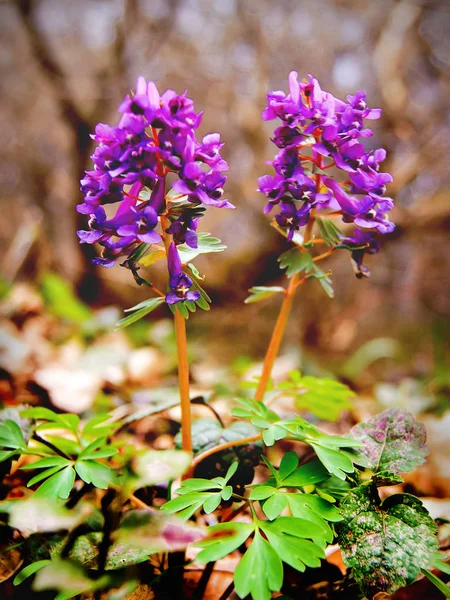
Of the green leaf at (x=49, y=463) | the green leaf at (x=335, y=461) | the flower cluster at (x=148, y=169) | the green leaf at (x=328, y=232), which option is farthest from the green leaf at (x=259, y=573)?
the green leaf at (x=328, y=232)

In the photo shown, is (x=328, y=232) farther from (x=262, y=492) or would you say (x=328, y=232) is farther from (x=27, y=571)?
(x=27, y=571)

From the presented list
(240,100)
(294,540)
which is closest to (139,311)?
(294,540)

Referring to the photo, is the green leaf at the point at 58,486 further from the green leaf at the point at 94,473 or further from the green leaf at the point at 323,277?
the green leaf at the point at 323,277

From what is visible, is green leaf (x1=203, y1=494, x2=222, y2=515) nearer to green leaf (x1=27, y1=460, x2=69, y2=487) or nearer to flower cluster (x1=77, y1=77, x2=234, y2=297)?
green leaf (x1=27, y1=460, x2=69, y2=487)

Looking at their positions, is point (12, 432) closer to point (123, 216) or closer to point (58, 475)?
point (58, 475)

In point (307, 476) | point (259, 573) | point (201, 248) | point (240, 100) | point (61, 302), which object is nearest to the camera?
point (259, 573)

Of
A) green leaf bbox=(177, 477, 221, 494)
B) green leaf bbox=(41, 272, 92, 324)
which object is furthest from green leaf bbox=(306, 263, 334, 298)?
green leaf bbox=(41, 272, 92, 324)

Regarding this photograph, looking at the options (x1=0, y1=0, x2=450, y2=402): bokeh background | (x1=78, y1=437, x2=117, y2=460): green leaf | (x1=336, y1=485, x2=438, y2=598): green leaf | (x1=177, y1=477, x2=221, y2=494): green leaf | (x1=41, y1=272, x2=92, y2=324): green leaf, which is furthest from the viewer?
(x1=0, y1=0, x2=450, y2=402): bokeh background
